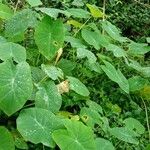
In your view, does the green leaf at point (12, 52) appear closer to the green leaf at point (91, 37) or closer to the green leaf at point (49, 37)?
the green leaf at point (49, 37)

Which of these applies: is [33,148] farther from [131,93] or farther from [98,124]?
[131,93]

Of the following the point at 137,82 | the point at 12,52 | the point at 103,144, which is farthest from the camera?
the point at 137,82

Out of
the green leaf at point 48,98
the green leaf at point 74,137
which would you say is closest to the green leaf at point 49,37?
the green leaf at point 48,98

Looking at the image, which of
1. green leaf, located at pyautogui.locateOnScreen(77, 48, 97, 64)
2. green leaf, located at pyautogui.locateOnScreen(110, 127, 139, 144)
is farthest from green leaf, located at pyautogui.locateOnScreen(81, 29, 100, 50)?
green leaf, located at pyautogui.locateOnScreen(110, 127, 139, 144)

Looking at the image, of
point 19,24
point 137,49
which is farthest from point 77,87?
point 137,49

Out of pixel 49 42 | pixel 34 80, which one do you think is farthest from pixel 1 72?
pixel 49 42

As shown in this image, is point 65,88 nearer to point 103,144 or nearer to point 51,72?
point 51,72

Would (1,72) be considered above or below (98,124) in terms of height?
above
